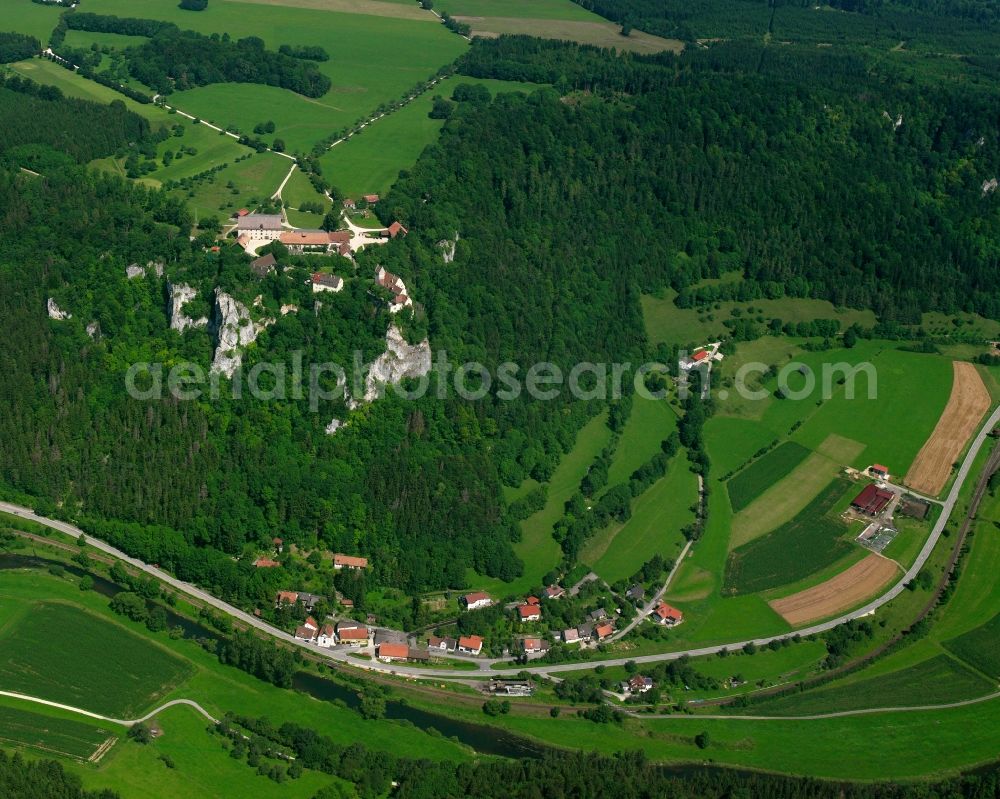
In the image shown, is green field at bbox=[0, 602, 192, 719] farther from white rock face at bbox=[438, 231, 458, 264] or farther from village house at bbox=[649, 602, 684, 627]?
white rock face at bbox=[438, 231, 458, 264]

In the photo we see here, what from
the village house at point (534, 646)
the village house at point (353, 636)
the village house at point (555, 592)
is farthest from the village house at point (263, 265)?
the village house at point (534, 646)

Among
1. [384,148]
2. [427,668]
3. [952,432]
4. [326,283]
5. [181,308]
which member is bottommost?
[427,668]

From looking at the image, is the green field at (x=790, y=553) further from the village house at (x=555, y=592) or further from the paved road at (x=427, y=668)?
the village house at (x=555, y=592)

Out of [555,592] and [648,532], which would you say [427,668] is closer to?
[555,592]

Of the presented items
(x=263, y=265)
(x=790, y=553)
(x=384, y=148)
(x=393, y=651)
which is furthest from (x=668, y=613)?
(x=384, y=148)

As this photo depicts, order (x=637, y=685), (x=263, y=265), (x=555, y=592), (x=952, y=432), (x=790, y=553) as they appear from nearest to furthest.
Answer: (x=637, y=685) → (x=555, y=592) → (x=790, y=553) → (x=263, y=265) → (x=952, y=432)
